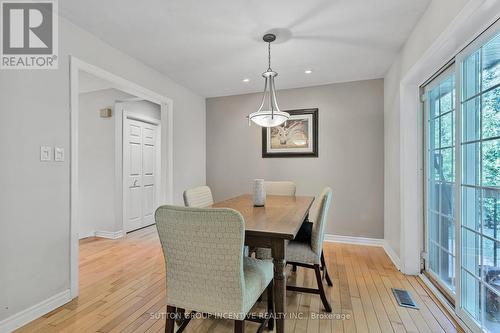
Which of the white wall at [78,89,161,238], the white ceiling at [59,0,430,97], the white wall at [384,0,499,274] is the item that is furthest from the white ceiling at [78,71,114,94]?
the white wall at [384,0,499,274]

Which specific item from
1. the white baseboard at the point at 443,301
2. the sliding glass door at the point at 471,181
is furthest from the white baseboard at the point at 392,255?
the sliding glass door at the point at 471,181

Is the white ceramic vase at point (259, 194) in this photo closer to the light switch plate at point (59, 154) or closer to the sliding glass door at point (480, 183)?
the sliding glass door at point (480, 183)

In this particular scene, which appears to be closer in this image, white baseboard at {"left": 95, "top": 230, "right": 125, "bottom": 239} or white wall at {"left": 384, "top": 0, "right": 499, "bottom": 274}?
white wall at {"left": 384, "top": 0, "right": 499, "bottom": 274}

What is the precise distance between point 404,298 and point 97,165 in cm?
436

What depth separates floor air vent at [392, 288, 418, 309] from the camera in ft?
6.49

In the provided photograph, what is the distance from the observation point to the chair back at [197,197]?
2.22 m

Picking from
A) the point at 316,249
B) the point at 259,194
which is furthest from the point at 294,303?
the point at 259,194

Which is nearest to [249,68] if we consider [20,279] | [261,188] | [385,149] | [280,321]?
[261,188]

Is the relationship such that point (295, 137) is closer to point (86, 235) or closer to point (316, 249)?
point (316, 249)

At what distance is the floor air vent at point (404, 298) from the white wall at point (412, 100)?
44 cm

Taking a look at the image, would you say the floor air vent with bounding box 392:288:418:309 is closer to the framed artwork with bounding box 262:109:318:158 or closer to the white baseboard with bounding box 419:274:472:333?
the white baseboard with bounding box 419:274:472:333

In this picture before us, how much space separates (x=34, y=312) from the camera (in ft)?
5.94

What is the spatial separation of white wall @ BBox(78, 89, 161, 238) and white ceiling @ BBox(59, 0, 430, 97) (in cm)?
145

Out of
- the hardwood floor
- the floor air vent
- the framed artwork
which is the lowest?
the hardwood floor
